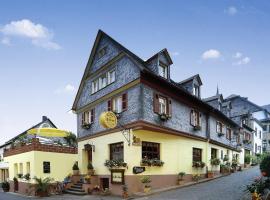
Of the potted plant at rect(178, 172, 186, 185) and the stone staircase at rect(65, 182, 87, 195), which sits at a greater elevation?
the potted plant at rect(178, 172, 186, 185)

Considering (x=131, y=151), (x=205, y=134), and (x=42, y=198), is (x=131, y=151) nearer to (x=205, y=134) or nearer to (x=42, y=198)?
(x=42, y=198)

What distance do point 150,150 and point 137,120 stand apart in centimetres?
272

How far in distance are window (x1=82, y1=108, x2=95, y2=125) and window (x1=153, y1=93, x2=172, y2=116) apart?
6.39 meters

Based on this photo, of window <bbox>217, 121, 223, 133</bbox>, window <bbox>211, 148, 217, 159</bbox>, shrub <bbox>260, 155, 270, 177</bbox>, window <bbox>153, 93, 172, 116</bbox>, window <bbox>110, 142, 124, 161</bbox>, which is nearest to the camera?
shrub <bbox>260, 155, 270, 177</bbox>

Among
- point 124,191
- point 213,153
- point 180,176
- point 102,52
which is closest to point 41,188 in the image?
point 124,191

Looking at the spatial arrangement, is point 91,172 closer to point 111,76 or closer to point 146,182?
point 146,182

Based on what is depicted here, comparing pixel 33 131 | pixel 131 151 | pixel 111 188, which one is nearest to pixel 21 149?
pixel 33 131

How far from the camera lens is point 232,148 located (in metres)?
34.2

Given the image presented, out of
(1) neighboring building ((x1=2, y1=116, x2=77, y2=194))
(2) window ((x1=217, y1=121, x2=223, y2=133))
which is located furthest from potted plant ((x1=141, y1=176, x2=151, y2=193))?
(2) window ((x1=217, y1=121, x2=223, y2=133))

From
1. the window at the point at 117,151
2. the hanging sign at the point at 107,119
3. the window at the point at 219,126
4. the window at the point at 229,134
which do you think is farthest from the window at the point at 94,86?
the window at the point at 229,134

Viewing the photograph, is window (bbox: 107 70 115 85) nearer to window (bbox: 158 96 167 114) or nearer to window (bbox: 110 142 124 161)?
window (bbox: 158 96 167 114)

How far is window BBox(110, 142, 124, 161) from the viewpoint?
1891cm

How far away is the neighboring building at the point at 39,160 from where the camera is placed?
23.5m

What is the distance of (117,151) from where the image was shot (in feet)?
63.8
